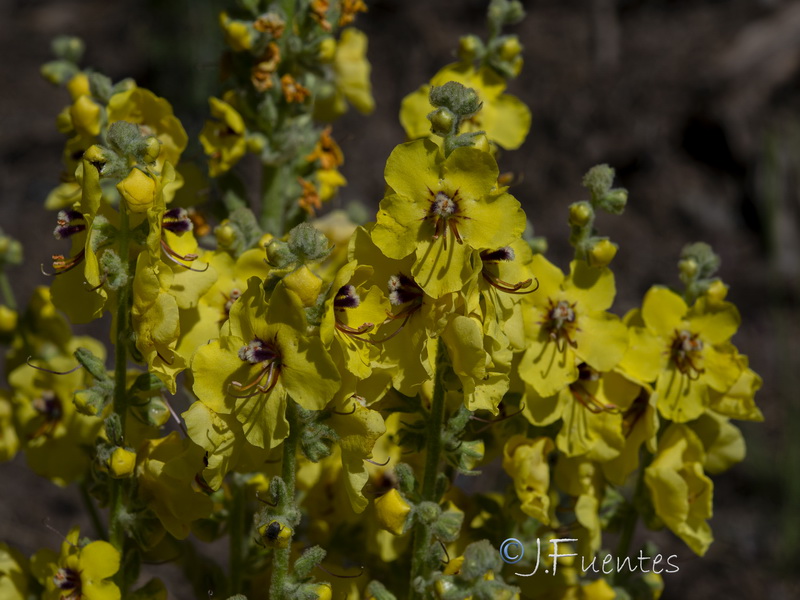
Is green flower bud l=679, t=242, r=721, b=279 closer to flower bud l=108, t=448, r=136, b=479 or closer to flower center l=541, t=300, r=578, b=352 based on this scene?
flower center l=541, t=300, r=578, b=352

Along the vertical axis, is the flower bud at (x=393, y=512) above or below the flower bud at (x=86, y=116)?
below

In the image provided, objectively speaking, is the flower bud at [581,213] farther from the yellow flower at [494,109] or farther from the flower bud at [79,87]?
the flower bud at [79,87]

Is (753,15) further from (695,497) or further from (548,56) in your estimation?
(695,497)

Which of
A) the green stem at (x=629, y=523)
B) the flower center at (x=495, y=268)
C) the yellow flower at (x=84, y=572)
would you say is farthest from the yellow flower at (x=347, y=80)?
the yellow flower at (x=84, y=572)

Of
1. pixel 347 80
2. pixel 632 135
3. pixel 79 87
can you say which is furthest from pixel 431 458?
pixel 632 135

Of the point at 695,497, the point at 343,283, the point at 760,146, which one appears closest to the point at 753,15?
the point at 760,146

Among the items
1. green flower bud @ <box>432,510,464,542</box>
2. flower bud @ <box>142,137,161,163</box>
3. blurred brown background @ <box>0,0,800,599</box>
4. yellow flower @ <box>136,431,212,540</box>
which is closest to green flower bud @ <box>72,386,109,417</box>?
yellow flower @ <box>136,431,212,540</box>

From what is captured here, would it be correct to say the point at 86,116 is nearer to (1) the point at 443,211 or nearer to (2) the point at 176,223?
(2) the point at 176,223
